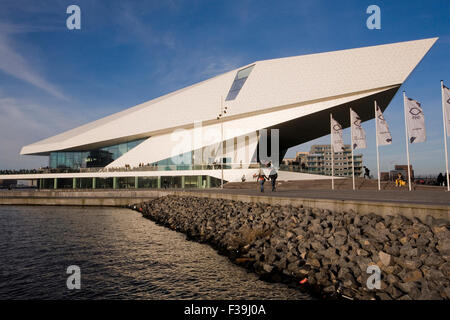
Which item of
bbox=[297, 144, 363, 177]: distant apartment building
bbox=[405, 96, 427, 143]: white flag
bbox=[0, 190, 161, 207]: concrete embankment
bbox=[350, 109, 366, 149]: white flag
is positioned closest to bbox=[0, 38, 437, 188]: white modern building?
bbox=[350, 109, 366, 149]: white flag

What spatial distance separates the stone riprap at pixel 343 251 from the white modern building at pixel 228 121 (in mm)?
19123

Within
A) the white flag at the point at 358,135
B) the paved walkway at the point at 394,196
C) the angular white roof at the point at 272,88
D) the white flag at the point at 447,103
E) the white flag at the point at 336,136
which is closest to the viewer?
the paved walkway at the point at 394,196

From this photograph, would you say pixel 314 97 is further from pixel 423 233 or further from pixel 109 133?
pixel 109 133

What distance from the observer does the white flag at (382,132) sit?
1886 cm

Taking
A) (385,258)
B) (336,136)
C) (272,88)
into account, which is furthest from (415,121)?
(272,88)

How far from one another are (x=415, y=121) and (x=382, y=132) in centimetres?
294

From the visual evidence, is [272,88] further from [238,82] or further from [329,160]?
[329,160]

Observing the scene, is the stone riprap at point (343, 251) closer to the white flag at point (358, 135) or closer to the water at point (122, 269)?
the water at point (122, 269)

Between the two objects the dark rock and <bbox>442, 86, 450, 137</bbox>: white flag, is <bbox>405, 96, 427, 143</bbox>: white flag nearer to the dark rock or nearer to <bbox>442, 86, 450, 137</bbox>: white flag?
<bbox>442, 86, 450, 137</bbox>: white flag

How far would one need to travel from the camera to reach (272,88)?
1292 inches

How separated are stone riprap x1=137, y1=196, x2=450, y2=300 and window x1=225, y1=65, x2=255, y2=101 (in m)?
26.7

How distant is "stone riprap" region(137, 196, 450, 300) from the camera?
4945 millimetres

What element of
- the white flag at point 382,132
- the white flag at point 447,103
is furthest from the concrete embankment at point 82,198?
the white flag at point 447,103
